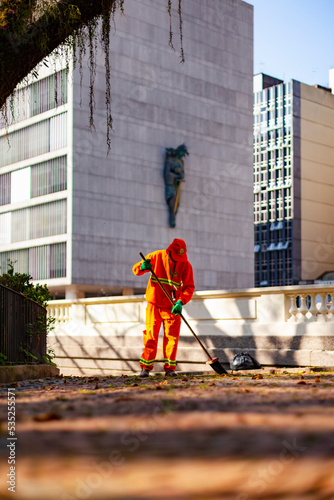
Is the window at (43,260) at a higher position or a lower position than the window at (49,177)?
lower

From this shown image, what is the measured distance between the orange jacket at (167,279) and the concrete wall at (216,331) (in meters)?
2.64

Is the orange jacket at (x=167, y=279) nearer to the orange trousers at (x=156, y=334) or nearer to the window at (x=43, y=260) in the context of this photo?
the orange trousers at (x=156, y=334)

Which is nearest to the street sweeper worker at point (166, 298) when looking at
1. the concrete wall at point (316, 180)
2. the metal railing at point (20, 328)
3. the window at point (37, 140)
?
the metal railing at point (20, 328)

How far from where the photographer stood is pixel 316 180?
3514 inches

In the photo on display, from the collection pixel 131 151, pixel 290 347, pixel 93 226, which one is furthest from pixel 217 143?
pixel 290 347

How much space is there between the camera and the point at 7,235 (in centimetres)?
5266

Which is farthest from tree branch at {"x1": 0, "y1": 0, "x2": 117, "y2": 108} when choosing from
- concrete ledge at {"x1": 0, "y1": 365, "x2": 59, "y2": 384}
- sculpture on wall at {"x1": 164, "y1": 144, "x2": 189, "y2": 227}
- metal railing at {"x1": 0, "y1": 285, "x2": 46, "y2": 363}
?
sculpture on wall at {"x1": 164, "y1": 144, "x2": 189, "y2": 227}

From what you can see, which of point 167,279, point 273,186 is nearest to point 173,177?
point 167,279

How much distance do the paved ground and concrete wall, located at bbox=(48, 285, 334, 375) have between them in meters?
8.84

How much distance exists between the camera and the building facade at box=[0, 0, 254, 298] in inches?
1889

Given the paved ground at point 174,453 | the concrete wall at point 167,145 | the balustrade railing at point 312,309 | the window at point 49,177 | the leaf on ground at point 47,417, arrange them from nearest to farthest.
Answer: the paved ground at point 174,453 < the leaf on ground at point 47,417 < the balustrade railing at point 312,309 < the window at point 49,177 < the concrete wall at point 167,145

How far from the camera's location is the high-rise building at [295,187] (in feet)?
284

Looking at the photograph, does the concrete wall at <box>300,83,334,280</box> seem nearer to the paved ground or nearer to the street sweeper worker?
the street sweeper worker

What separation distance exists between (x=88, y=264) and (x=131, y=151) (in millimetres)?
8109
